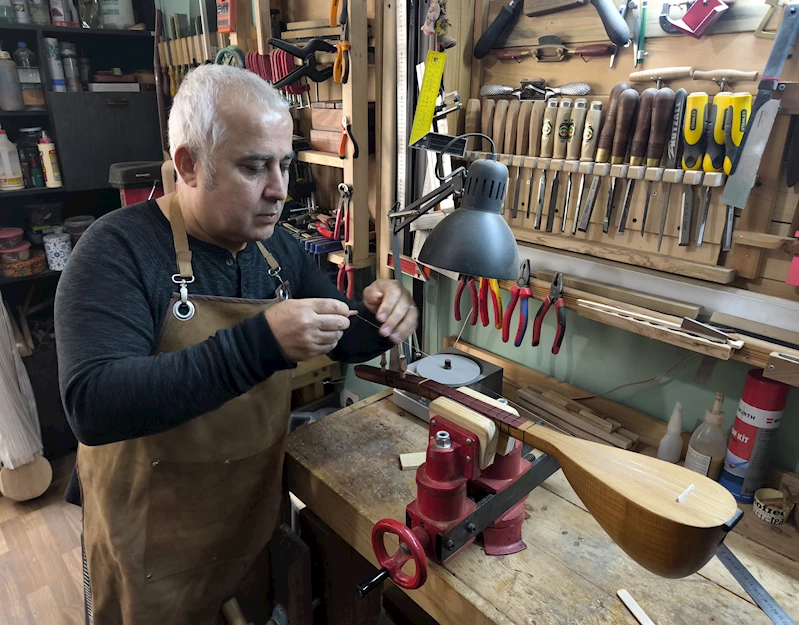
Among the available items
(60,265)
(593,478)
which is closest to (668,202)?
(593,478)

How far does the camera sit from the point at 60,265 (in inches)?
99.5

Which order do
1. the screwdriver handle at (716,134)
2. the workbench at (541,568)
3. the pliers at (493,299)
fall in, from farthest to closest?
1. the pliers at (493,299)
2. the screwdriver handle at (716,134)
3. the workbench at (541,568)


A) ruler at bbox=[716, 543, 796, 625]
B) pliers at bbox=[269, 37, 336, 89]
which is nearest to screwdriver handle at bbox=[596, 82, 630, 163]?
ruler at bbox=[716, 543, 796, 625]

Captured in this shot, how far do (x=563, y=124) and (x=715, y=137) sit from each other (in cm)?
36

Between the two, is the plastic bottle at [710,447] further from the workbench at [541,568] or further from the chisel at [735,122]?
the chisel at [735,122]

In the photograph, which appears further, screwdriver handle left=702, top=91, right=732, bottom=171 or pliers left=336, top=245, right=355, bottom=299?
pliers left=336, top=245, right=355, bottom=299

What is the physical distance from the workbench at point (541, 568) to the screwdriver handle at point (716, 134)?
758 millimetres

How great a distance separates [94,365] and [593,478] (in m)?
0.77

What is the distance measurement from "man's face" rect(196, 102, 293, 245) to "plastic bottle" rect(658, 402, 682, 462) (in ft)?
Result: 3.35

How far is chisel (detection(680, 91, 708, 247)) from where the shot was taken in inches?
45.1

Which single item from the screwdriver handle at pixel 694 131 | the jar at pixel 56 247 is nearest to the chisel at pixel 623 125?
the screwdriver handle at pixel 694 131

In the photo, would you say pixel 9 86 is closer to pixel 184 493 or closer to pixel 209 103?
pixel 209 103

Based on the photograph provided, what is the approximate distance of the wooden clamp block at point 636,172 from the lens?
1.24 m

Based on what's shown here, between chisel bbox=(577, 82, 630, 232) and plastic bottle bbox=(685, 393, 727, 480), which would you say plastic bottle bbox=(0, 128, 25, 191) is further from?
plastic bottle bbox=(685, 393, 727, 480)
